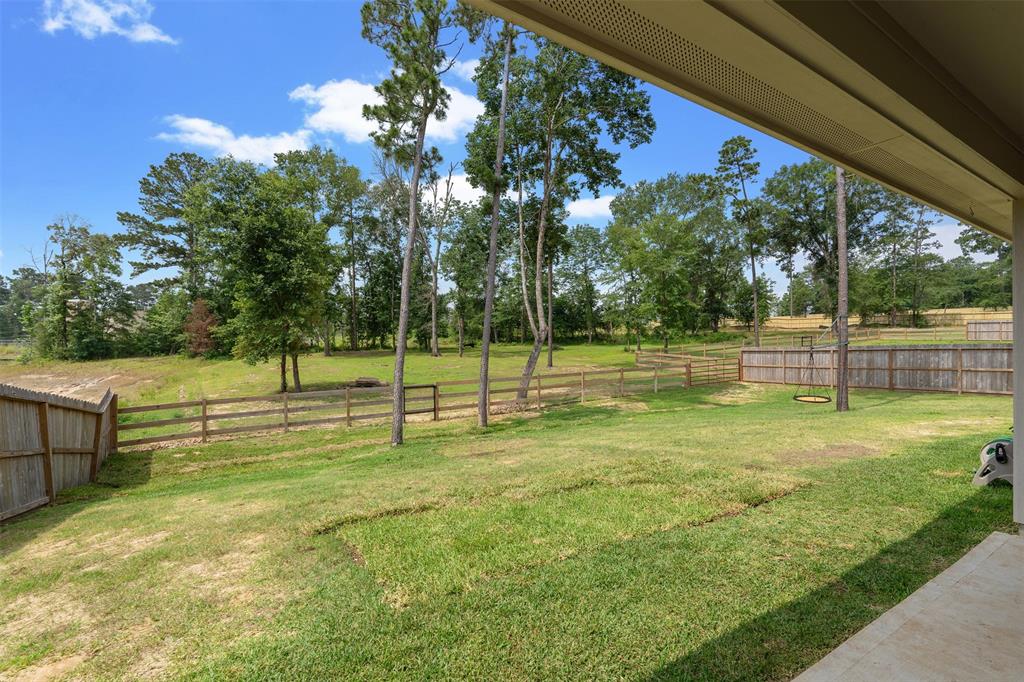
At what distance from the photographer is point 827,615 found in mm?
2506

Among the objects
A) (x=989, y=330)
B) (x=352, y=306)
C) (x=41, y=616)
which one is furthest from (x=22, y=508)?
(x=989, y=330)

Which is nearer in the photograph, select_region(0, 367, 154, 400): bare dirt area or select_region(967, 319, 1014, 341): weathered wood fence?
select_region(0, 367, 154, 400): bare dirt area

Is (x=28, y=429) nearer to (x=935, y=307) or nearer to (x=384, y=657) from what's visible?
(x=384, y=657)

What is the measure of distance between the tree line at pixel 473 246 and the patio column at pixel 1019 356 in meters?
4.40

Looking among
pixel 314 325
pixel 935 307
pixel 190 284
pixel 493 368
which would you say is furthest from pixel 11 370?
pixel 935 307

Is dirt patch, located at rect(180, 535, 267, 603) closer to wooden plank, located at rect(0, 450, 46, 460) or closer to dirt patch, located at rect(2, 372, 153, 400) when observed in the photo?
wooden plank, located at rect(0, 450, 46, 460)

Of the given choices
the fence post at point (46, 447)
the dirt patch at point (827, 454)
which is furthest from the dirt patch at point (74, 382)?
the dirt patch at point (827, 454)

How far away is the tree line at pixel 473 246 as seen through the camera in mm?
13273

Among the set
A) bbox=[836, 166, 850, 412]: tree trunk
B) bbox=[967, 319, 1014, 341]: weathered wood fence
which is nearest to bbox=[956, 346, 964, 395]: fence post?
bbox=[836, 166, 850, 412]: tree trunk

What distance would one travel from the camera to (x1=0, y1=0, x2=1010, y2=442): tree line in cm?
1327

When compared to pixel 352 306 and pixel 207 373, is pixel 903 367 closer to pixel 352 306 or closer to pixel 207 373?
pixel 207 373

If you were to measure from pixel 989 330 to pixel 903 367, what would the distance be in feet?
71.0

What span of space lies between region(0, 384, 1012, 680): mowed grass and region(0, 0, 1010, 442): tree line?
478cm

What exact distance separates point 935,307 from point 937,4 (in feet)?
195
